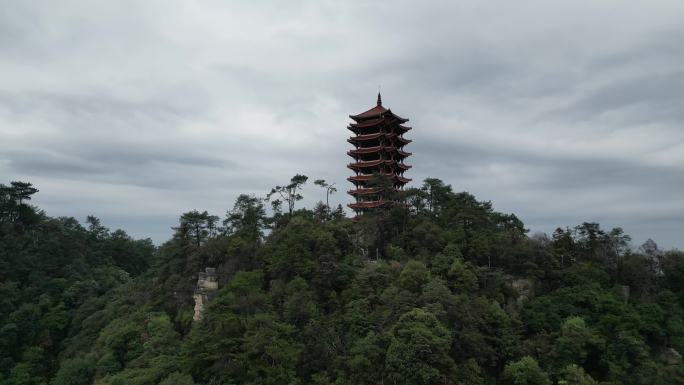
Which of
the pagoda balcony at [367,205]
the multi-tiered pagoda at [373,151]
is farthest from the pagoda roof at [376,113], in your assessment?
the pagoda balcony at [367,205]

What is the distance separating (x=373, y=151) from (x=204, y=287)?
20.1 m

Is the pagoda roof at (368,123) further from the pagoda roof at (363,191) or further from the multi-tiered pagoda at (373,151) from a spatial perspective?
the pagoda roof at (363,191)

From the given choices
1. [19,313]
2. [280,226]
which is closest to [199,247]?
[280,226]

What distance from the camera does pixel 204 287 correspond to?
31.0m

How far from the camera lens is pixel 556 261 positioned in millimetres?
30062

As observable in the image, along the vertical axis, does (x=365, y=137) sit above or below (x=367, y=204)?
above

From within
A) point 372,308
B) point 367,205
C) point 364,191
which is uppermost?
point 364,191

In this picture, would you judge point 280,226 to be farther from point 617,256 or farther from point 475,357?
point 617,256

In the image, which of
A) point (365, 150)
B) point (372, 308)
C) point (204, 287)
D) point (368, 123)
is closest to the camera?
point (372, 308)

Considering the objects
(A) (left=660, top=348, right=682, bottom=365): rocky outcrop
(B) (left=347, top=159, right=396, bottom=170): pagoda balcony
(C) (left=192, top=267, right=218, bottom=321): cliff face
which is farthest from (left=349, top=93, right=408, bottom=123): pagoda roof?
(A) (left=660, top=348, right=682, bottom=365): rocky outcrop

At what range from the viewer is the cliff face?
30.4m

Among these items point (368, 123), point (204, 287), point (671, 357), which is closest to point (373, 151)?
point (368, 123)

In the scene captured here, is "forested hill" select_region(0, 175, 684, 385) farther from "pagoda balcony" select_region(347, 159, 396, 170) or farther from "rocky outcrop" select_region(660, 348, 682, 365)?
"pagoda balcony" select_region(347, 159, 396, 170)

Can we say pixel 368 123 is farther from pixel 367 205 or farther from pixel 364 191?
pixel 367 205
